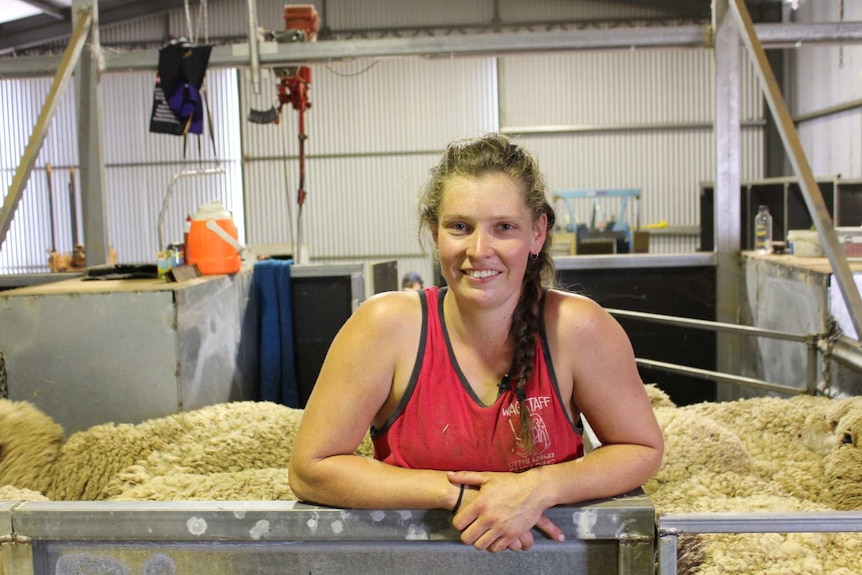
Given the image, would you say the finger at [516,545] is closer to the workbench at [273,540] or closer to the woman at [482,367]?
the workbench at [273,540]

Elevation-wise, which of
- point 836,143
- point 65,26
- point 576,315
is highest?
point 65,26

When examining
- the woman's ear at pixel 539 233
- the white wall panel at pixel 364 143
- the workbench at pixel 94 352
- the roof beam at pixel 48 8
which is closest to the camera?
the woman's ear at pixel 539 233

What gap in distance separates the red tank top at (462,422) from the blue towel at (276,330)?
107 inches

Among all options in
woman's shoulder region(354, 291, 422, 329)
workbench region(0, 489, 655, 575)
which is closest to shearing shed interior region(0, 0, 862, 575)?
workbench region(0, 489, 655, 575)

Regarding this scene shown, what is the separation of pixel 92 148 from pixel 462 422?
3463 mm

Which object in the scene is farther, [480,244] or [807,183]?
[807,183]

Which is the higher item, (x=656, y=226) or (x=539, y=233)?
(x=539, y=233)

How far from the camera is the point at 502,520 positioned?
4.42ft

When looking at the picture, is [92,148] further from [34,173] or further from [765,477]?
[34,173]

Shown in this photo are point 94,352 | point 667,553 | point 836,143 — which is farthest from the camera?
point 836,143

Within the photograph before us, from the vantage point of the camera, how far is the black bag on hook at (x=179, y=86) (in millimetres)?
4363

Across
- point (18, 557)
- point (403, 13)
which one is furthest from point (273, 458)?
point (403, 13)

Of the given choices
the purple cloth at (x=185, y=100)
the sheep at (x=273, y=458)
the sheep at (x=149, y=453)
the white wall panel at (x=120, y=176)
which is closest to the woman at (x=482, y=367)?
the sheep at (x=273, y=458)

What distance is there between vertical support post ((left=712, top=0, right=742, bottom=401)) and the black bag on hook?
271 centimetres
